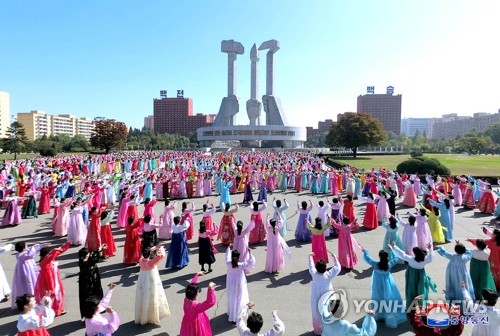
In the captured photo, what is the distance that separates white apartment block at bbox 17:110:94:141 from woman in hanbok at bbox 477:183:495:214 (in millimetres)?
113234

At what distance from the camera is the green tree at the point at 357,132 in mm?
48312

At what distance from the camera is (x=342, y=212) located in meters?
10.3

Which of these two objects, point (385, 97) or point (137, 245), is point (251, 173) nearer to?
point (137, 245)

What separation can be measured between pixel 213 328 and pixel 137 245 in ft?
10.8

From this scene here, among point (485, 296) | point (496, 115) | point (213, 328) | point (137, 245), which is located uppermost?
point (496, 115)

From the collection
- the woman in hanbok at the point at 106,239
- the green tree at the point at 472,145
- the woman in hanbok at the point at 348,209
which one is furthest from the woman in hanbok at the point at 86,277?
the green tree at the point at 472,145

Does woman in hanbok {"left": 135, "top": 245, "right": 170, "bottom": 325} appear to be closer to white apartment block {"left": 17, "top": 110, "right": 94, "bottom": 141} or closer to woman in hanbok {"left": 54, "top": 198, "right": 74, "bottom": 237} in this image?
woman in hanbok {"left": 54, "top": 198, "right": 74, "bottom": 237}

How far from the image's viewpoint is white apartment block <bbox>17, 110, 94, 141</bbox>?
11850 centimetres

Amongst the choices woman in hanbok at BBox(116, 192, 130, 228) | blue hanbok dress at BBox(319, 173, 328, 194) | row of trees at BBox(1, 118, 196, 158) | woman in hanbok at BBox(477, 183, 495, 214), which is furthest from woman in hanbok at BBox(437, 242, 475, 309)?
row of trees at BBox(1, 118, 196, 158)

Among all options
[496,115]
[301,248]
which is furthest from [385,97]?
[301,248]

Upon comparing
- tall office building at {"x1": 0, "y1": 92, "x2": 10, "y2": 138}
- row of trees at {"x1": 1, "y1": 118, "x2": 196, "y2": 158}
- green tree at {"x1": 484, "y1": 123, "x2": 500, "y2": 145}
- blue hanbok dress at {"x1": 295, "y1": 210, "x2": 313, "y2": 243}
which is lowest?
blue hanbok dress at {"x1": 295, "y1": 210, "x2": 313, "y2": 243}

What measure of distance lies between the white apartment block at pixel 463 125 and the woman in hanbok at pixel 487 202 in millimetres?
140318

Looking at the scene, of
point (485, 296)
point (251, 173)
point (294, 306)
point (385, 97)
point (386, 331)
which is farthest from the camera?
point (385, 97)

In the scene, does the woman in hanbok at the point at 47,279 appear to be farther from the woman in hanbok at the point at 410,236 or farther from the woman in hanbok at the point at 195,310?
the woman in hanbok at the point at 410,236
